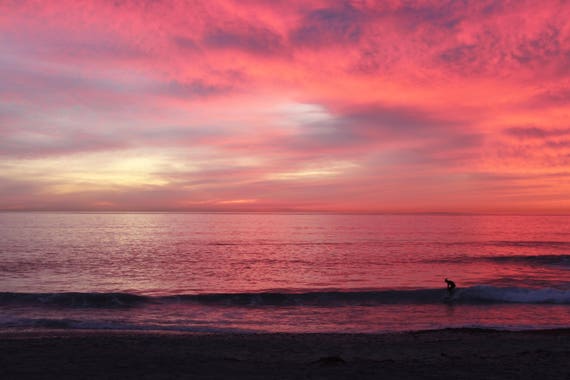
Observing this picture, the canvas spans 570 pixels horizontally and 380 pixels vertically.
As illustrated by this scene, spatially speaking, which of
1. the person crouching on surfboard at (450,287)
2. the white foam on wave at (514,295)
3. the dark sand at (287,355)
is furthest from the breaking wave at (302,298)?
the dark sand at (287,355)

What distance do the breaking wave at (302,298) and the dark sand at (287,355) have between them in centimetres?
749

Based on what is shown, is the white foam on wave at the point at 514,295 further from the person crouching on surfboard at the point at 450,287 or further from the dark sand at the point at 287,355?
the dark sand at the point at 287,355

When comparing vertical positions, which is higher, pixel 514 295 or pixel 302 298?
pixel 514 295

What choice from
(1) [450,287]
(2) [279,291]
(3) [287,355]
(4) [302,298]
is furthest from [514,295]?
(3) [287,355]

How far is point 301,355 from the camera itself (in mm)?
13109

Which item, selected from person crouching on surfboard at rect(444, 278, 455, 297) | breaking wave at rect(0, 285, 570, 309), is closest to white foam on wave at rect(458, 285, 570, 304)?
breaking wave at rect(0, 285, 570, 309)

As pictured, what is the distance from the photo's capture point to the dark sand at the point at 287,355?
10.5 metres

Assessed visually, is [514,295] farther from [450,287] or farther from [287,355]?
[287,355]

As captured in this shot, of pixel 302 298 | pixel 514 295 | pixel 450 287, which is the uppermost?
pixel 450 287

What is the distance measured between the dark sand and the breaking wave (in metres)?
7.49

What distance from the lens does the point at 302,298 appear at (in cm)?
2581

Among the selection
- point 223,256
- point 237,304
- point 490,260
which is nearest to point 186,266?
point 223,256

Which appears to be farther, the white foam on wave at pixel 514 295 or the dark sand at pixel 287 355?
the white foam on wave at pixel 514 295

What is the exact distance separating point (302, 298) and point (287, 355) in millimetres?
12806
